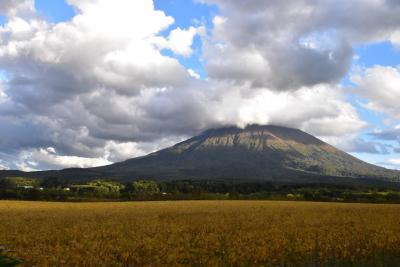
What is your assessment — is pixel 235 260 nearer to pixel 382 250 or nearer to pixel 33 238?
pixel 382 250

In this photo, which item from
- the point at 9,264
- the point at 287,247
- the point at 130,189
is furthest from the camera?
the point at 130,189

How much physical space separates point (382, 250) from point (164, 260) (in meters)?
8.91

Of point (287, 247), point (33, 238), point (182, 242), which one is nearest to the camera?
point (287, 247)

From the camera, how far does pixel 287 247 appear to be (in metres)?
18.8

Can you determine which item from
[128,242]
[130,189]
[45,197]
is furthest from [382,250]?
[130,189]

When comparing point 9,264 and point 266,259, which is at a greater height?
point 9,264

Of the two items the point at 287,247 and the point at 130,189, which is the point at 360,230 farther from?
the point at 130,189

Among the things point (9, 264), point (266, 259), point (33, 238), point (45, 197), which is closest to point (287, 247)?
point (266, 259)

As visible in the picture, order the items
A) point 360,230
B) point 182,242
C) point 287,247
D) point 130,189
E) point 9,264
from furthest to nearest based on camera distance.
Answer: point 130,189 → point 360,230 → point 182,242 → point 287,247 → point 9,264

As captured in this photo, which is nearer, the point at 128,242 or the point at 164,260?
the point at 164,260

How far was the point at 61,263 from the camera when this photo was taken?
51.2 feet

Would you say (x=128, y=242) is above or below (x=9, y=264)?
below

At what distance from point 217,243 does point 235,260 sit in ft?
14.8

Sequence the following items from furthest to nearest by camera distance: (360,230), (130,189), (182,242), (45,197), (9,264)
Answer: (130,189)
(45,197)
(360,230)
(182,242)
(9,264)
